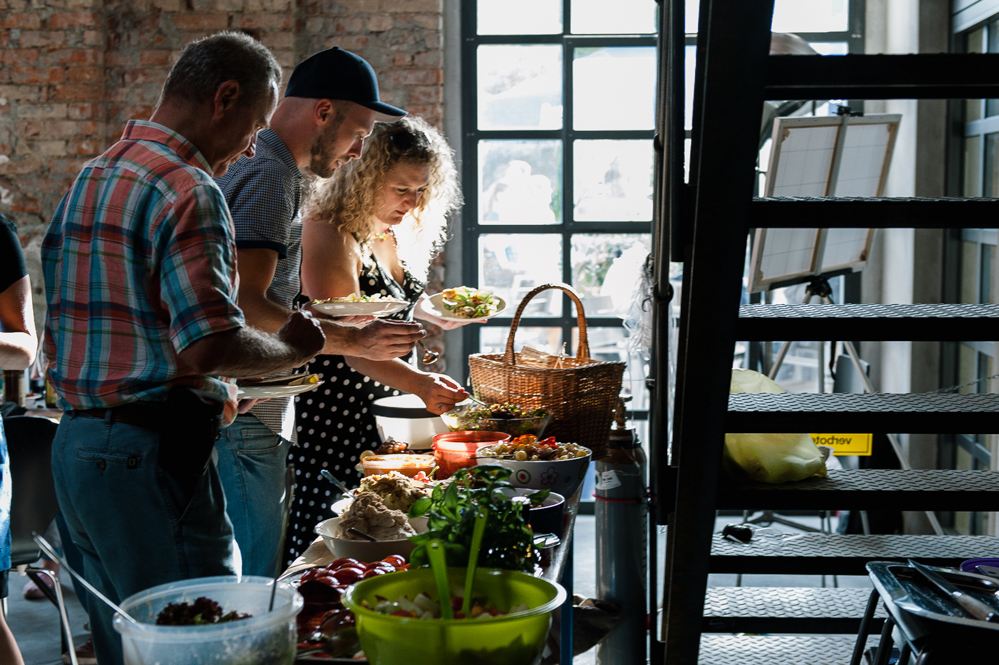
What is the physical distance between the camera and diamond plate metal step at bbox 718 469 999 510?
5.74 ft

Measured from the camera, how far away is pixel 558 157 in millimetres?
4715

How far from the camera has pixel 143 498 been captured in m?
1.37

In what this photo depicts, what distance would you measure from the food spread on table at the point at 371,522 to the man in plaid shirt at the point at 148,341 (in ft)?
0.71

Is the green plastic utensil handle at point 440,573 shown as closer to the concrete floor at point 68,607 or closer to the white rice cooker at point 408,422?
Answer: the white rice cooker at point 408,422

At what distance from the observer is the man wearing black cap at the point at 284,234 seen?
6.43 feet

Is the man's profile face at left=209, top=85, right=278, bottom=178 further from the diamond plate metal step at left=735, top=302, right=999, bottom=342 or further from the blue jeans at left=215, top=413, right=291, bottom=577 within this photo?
the diamond plate metal step at left=735, top=302, right=999, bottom=342

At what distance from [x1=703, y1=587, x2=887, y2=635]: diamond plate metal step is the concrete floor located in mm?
1173

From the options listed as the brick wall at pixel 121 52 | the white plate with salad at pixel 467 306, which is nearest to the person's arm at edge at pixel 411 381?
the white plate with salad at pixel 467 306

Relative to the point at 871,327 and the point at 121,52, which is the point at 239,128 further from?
the point at 121,52

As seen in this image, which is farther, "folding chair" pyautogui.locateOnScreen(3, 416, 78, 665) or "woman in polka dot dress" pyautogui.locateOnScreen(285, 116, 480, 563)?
"folding chair" pyautogui.locateOnScreen(3, 416, 78, 665)

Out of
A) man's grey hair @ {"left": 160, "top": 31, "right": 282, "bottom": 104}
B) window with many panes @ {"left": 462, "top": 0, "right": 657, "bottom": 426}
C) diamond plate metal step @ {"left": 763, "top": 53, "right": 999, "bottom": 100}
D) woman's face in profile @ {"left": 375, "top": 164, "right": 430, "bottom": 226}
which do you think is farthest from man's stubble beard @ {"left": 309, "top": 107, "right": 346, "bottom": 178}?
window with many panes @ {"left": 462, "top": 0, "right": 657, "bottom": 426}

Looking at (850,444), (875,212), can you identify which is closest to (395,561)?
(875,212)

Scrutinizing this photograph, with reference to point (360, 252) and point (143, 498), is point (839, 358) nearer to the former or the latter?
point (360, 252)

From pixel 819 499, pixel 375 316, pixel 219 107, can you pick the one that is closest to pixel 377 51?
pixel 375 316
